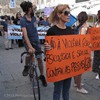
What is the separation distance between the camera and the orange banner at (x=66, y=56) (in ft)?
6.23

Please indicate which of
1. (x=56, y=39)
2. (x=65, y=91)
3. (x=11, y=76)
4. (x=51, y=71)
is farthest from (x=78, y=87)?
(x=11, y=76)

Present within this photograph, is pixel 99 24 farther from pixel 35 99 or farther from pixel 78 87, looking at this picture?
pixel 35 99

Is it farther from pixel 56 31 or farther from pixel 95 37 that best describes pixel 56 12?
pixel 95 37

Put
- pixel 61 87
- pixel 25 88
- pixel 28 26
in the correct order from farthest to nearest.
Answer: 1. pixel 25 88
2. pixel 28 26
3. pixel 61 87

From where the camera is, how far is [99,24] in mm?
3270

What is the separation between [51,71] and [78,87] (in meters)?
1.21

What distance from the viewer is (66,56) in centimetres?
202

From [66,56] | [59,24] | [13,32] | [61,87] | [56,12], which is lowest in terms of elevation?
Answer: [61,87]

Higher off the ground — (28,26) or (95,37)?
(28,26)

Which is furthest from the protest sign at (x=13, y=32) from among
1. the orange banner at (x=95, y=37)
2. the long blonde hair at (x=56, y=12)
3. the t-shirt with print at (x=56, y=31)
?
the t-shirt with print at (x=56, y=31)

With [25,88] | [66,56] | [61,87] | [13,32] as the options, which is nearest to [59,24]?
[66,56]

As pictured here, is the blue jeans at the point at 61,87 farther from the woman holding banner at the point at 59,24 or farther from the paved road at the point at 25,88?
the paved road at the point at 25,88

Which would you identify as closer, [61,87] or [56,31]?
[56,31]

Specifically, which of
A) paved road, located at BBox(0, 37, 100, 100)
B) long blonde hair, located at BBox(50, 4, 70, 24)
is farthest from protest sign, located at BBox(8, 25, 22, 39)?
long blonde hair, located at BBox(50, 4, 70, 24)
